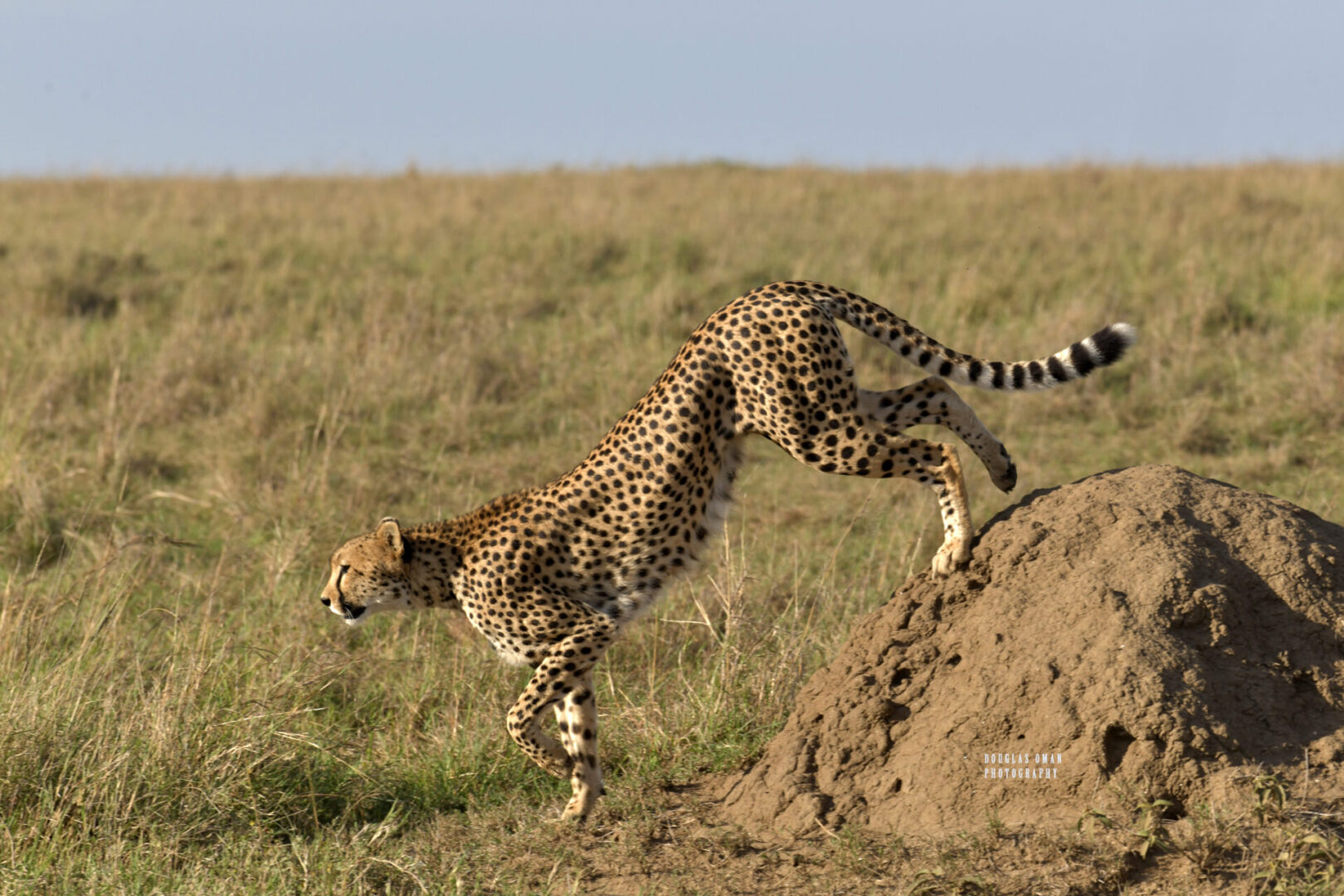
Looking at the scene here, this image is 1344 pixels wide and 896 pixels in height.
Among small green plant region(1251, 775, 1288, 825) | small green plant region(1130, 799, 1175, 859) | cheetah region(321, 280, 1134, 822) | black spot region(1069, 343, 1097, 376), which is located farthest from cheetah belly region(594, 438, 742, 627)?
small green plant region(1251, 775, 1288, 825)

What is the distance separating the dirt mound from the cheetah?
25 centimetres

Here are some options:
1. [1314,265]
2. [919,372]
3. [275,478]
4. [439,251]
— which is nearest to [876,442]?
[275,478]

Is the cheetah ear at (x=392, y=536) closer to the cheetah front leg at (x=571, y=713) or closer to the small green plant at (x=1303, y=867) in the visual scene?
the cheetah front leg at (x=571, y=713)

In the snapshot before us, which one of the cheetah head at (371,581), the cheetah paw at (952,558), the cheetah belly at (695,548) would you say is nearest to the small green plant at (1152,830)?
the cheetah paw at (952,558)

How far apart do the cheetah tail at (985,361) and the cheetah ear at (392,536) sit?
1.43 meters

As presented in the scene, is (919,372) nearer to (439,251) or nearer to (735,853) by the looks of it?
(439,251)

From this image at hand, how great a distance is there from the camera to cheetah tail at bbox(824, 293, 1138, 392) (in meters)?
3.85

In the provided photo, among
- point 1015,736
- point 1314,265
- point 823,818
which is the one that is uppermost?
point 1314,265

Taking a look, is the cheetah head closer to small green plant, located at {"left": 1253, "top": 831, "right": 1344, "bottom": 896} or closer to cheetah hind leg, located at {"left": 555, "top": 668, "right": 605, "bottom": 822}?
cheetah hind leg, located at {"left": 555, "top": 668, "right": 605, "bottom": 822}

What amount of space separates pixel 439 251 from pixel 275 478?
18.3ft

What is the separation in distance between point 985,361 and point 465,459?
4.29 metres

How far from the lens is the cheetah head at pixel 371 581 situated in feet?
13.8

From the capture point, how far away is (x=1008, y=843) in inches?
129

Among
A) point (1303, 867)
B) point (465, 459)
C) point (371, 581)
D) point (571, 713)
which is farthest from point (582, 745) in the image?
point (465, 459)
